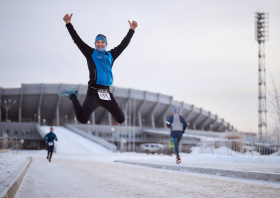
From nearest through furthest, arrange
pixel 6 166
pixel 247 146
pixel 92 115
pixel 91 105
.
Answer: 1. pixel 91 105
2. pixel 6 166
3. pixel 247 146
4. pixel 92 115

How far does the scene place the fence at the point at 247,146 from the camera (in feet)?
44.7

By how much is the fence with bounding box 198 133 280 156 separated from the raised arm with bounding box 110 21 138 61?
408 inches

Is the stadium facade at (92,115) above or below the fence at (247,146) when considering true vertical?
above

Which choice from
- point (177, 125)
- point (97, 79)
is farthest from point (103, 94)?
point (177, 125)


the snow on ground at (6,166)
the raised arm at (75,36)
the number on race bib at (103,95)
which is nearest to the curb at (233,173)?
the number on race bib at (103,95)

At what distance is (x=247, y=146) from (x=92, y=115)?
58.7m

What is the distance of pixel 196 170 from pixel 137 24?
513 centimetres

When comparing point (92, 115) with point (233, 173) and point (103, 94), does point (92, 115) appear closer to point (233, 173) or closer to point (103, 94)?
point (233, 173)

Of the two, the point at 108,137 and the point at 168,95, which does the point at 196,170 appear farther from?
the point at 168,95

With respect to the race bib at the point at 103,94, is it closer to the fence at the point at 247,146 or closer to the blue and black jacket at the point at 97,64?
the blue and black jacket at the point at 97,64

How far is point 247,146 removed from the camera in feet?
53.0

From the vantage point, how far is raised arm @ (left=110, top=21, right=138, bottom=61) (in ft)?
15.5

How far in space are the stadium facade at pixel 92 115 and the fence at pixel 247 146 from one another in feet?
129

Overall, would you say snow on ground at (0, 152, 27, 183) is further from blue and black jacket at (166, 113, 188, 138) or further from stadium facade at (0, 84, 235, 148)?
stadium facade at (0, 84, 235, 148)
